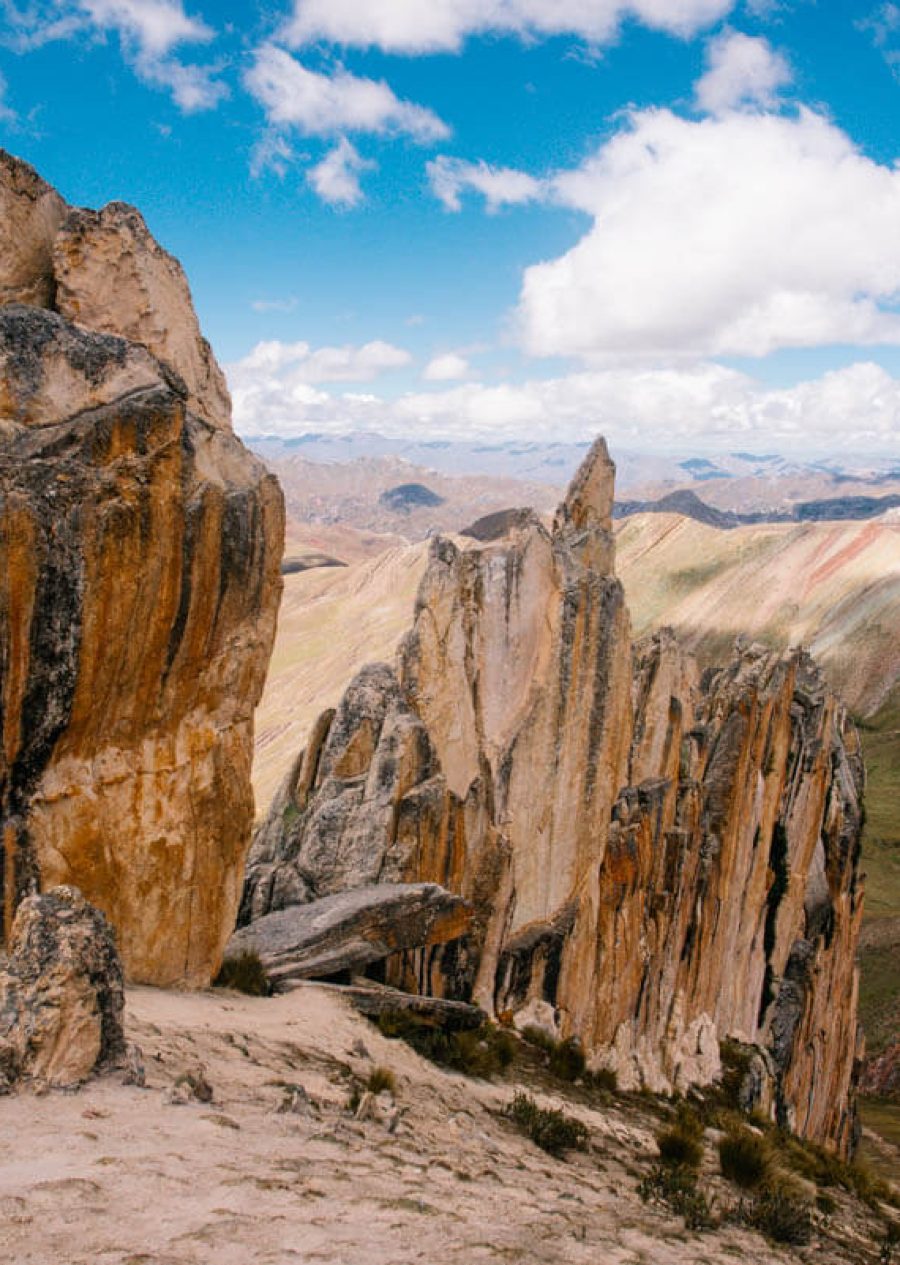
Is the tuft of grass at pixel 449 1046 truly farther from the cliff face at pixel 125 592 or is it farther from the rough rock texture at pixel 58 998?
the rough rock texture at pixel 58 998

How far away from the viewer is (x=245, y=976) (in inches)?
458

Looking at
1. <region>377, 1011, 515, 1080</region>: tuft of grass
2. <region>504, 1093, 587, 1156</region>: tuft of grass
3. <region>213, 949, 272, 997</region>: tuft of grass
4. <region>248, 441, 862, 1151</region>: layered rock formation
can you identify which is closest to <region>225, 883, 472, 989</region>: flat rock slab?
<region>213, 949, 272, 997</region>: tuft of grass

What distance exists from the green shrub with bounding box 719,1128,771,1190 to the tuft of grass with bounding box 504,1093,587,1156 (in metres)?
1.83

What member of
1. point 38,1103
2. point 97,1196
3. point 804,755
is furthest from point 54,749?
point 804,755

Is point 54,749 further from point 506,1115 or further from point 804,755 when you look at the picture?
point 804,755

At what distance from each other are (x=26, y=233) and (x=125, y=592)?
4.84 m

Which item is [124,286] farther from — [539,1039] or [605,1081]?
[605,1081]

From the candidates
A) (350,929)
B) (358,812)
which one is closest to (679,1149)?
(350,929)

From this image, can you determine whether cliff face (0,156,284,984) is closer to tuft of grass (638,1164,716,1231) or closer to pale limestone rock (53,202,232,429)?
pale limestone rock (53,202,232,429)

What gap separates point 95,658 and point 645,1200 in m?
7.95

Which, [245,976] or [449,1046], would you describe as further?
[449,1046]

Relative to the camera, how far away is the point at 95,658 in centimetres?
942

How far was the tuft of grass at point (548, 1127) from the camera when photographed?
9398 mm

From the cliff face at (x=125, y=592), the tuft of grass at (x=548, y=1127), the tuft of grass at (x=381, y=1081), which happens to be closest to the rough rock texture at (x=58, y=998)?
the cliff face at (x=125, y=592)
